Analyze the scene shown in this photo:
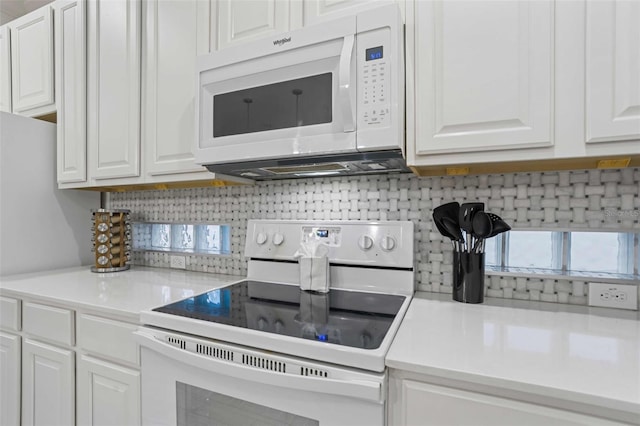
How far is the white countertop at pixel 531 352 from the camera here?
0.60 m

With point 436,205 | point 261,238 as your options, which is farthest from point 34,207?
point 436,205

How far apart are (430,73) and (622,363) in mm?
873

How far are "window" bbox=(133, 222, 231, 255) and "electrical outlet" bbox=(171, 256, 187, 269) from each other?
4cm

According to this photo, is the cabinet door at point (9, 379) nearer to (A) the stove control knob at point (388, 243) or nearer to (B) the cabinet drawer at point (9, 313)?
(B) the cabinet drawer at point (9, 313)

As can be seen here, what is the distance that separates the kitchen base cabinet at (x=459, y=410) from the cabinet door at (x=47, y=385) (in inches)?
48.6

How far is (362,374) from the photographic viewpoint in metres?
0.71

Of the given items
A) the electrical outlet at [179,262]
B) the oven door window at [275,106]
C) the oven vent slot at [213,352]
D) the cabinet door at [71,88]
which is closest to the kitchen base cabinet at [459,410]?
the oven vent slot at [213,352]

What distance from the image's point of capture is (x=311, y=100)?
1.09 metres

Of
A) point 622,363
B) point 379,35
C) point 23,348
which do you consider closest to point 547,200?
point 622,363

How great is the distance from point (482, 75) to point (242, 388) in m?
1.11

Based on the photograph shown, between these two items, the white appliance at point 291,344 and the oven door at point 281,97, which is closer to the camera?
the white appliance at point 291,344

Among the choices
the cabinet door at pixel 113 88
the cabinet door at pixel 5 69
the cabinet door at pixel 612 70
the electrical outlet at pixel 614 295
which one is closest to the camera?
the cabinet door at pixel 612 70

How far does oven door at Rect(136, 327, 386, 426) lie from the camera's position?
0.72 m

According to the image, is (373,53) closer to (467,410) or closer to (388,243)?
(388,243)
